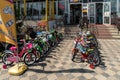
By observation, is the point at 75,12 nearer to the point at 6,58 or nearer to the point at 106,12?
the point at 106,12

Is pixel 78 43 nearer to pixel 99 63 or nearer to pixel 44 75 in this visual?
pixel 99 63

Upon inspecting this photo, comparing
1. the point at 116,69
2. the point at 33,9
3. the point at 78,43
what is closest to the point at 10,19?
the point at 78,43

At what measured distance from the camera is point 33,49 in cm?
758

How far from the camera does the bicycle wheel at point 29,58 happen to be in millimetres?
7261

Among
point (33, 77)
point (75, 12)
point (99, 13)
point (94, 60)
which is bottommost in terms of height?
point (33, 77)

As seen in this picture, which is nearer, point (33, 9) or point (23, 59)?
point (23, 59)

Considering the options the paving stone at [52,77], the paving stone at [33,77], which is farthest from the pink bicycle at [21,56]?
the paving stone at [52,77]

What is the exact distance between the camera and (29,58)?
24.1 feet

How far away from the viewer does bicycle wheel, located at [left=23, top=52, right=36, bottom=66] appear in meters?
7.26

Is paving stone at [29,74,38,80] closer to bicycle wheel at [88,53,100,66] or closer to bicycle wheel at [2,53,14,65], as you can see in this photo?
bicycle wheel at [2,53,14,65]

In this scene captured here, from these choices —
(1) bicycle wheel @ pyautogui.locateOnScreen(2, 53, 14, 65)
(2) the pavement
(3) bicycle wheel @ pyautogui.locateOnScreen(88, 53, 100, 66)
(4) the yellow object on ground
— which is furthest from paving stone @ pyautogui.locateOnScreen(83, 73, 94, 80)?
(1) bicycle wheel @ pyautogui.locateOnScreen(2, 53, 14, 65)

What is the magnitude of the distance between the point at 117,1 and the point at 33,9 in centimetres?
899

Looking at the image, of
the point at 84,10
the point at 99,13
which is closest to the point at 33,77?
the point at 84,10

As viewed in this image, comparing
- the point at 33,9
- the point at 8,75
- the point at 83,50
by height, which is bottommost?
the point at 8,75
